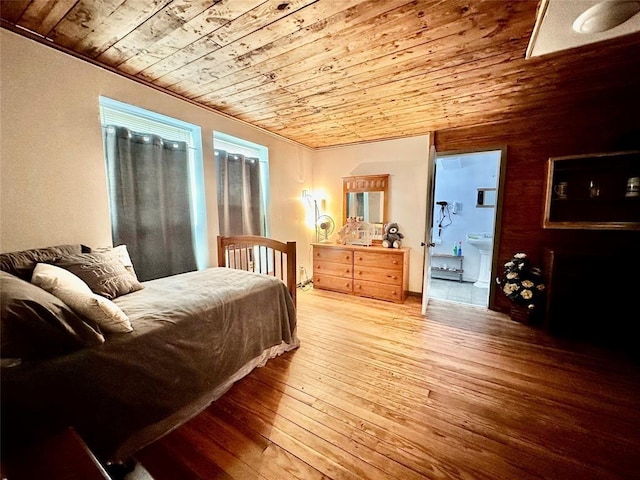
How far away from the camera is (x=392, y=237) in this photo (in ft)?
11.7

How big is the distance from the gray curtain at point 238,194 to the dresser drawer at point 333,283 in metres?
1.19

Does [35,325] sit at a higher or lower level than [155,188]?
lower

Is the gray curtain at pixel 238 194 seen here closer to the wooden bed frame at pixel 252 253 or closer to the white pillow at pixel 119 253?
the wooden bed frame at pixel 252 253

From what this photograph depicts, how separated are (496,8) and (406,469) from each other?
2402 mm

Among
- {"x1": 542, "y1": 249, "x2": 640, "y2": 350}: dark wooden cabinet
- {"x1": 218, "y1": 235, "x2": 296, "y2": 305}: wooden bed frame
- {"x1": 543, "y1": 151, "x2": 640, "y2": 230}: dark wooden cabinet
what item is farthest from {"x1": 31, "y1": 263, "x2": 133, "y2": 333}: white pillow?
{"x1": 543, "y1": 151, "x2": 640, "y2": 230}: dark wooden cabinet

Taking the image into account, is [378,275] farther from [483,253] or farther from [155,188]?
[155,188]

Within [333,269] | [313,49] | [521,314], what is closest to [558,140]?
[521,314]

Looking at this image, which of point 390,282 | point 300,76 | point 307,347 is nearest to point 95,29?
point 300,76

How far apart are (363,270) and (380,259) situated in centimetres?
30

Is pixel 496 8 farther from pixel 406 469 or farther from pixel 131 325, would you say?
pixel 131 325

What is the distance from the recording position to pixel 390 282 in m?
3.39

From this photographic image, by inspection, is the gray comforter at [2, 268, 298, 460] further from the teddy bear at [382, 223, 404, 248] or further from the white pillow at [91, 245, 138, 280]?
the teddy bear at [382, 223, 404, 248]

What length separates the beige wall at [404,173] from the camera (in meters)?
3.54

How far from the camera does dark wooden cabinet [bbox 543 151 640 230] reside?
232 cm
